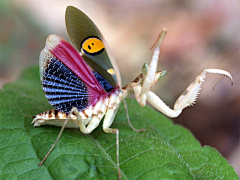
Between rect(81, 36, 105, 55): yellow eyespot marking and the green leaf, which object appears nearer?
the green leaf

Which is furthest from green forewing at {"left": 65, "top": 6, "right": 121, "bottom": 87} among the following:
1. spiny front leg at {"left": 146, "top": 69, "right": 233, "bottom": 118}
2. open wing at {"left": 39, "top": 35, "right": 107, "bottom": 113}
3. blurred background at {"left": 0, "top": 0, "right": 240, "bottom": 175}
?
blurred background at {"left": 0, "top": 0, "right": 240, "bottom": 175}

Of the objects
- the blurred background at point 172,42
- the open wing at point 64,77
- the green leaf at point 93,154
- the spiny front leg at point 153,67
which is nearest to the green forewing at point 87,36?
the open wing at point 64,77

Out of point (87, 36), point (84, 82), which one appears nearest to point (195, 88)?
point (84, 82)

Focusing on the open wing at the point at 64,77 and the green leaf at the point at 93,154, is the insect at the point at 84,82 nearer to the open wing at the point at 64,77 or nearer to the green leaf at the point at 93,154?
the open wing at the point at 64,77

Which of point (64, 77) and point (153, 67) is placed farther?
point (64, 77)

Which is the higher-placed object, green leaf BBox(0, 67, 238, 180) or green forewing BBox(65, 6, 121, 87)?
green forewing BBox(65, 6, 121, 87)

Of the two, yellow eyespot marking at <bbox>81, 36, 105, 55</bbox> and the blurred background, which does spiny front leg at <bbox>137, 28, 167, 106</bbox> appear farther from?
the blurred background

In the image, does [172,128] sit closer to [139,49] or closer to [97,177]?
[97,177]

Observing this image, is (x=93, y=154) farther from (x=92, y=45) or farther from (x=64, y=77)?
(x=92, y=45)
